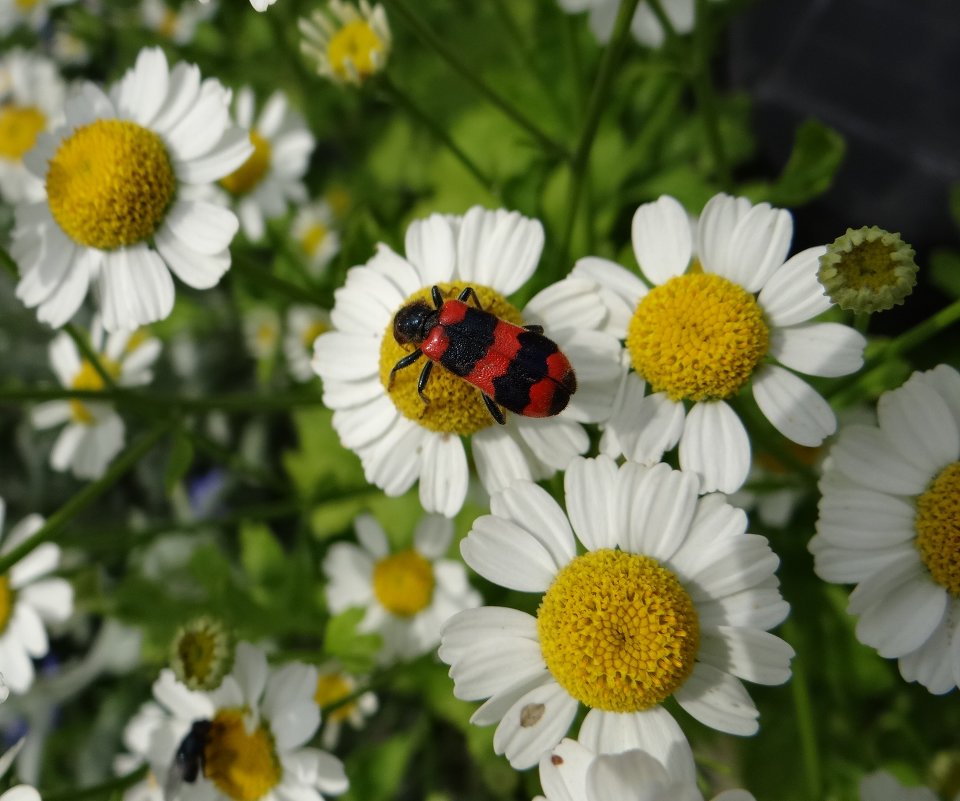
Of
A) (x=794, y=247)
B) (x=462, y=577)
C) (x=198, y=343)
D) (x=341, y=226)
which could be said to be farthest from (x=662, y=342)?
(x=198, y=343)

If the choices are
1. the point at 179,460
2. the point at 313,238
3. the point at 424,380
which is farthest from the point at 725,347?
the point at 313,238

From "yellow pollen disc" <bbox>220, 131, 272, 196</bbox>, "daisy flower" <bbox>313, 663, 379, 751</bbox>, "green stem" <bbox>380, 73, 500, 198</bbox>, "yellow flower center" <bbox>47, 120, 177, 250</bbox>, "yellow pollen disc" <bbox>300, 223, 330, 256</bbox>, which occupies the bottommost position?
"daisy flower" <bbox>313, 663, 379, 751</bbox>

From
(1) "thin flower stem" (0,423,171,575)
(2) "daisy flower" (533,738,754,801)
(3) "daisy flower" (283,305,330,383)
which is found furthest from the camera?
(3) "daisy flower" (283,305,330,383)

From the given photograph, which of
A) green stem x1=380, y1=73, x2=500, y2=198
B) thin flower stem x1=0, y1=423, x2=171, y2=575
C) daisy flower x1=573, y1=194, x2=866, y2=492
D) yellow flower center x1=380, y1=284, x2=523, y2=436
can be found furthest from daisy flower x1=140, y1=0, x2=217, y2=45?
daisy flower x1=573, y1=194, x2=866, y2=492

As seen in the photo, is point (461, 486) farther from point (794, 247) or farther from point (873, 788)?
point (794, 247)

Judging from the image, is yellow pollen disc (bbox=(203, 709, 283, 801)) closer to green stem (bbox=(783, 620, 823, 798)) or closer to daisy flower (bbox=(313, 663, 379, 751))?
daisy flower (bbox=(313, 663, 379, 751))

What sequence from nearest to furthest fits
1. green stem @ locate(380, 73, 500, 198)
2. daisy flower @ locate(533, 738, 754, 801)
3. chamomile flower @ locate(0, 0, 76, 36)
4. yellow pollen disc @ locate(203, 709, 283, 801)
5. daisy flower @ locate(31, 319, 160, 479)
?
daisy flower @ locate(533, 738, 754, 801), yellow pollen disc @ locate(203, 709, 283, 801), green stem @ locate(380, 73, 500, 198), daisy flower @ locate(31, 319, 160, 479), chamomile flower @ locate(0, 0, 76, 36)

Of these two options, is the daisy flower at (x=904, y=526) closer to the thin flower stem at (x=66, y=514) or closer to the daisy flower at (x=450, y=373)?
the daisy flower at (x=450, y=373)
